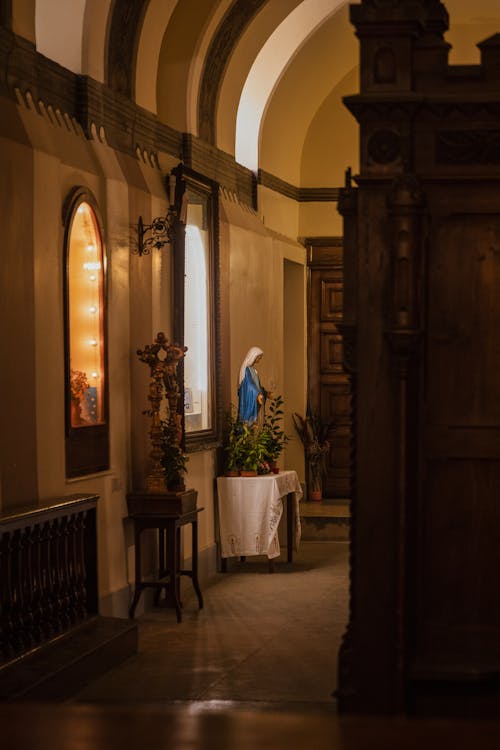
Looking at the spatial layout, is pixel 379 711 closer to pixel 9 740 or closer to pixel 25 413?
pixel 25 413

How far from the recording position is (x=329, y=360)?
53.2 feet

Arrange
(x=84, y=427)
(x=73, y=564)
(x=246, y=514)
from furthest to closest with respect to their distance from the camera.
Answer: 1. (x=246, y=514)
2. (x=84, y=427)
3. (x=73, y=564)

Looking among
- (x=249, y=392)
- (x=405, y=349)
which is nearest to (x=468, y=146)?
(x=405, y=349)

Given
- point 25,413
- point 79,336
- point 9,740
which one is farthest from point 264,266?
point 9,740

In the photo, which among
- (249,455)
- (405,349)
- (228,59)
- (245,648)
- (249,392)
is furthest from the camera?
(228,59)

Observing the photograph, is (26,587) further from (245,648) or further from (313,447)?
(313,447)

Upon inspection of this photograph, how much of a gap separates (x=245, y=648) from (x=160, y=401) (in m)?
2.09

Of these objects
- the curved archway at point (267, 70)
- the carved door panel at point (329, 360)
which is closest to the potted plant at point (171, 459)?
the curved archway at point (267, 70)

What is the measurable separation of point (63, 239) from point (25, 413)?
1293 mm

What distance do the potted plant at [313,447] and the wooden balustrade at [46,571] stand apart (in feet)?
25.3

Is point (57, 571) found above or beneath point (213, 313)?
beneath

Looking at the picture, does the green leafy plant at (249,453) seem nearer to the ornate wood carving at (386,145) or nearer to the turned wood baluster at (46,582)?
the turned wood baluster at (46,582)

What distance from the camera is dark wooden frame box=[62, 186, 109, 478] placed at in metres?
8.41

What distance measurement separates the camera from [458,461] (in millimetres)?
5582
